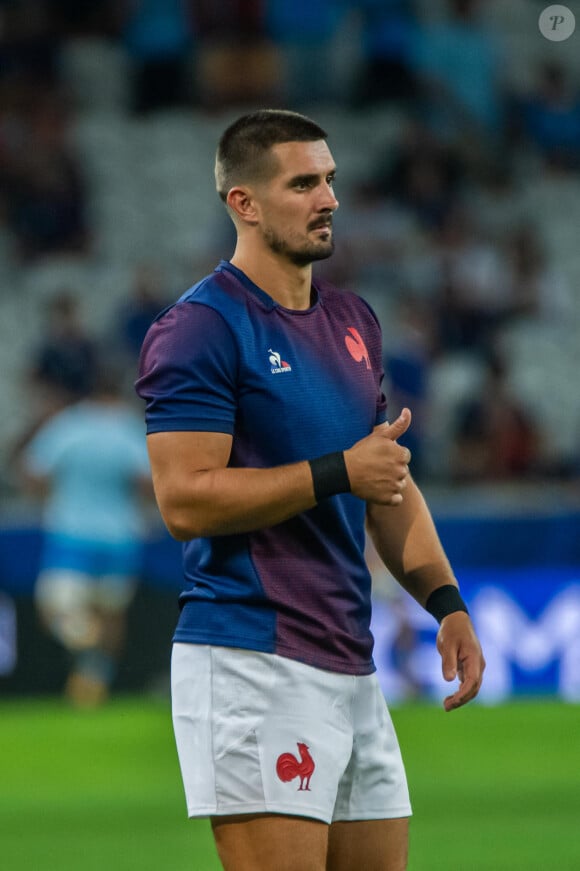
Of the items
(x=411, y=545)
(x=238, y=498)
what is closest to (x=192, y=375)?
(x=238, y=498)

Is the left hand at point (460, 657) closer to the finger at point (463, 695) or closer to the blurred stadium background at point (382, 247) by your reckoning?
the finger at point (463, 695)

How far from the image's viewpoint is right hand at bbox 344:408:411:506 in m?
3.78

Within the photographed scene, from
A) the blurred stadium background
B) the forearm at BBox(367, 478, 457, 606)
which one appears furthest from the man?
the blurred stadium background

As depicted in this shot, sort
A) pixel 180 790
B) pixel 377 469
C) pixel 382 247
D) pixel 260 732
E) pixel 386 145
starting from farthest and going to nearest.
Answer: pixel 386 145, pixel 382 247, pixel 180 790, pixel 260 732, pixel 377 469

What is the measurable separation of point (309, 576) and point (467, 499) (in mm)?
9012

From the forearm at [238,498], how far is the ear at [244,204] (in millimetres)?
670

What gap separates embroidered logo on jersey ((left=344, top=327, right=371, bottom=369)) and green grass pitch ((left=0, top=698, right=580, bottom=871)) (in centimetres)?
336

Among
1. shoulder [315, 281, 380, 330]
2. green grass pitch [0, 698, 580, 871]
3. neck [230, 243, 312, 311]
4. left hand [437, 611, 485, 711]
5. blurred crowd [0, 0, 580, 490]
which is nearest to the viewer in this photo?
left hand [437, 611, 485, 711]

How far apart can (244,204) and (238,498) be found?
0.78 meters

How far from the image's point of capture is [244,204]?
13.6 ft

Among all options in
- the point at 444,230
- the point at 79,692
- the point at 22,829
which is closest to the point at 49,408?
the point at 79,692

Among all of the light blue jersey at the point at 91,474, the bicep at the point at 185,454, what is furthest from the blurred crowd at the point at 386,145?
the bicep at the point at 185,454

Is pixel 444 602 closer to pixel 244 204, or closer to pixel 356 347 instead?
pixel 356 347

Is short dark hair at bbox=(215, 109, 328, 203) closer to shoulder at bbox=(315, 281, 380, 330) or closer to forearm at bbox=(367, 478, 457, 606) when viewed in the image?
shoulder at bbox=(315, 281, 380, 330)
